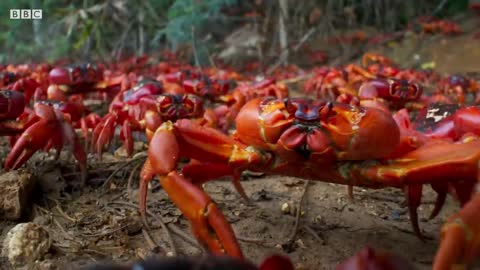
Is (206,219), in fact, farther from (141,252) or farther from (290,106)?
(141,252)

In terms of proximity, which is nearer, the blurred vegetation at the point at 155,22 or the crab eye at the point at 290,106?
the crab eye at the point at 290,106

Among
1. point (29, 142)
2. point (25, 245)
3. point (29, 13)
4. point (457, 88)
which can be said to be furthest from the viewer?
point (29, 13)

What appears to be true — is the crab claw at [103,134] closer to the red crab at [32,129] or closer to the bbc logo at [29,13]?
the red crab at [32,129]

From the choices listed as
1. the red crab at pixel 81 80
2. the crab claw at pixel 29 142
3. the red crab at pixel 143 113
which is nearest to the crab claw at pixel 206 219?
the crab claw at pixel 29 142

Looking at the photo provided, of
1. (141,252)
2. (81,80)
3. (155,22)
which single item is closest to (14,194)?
(141,252)

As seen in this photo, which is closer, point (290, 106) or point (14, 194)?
point (290, 106)
